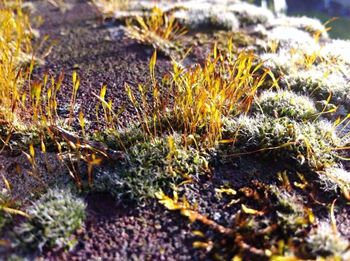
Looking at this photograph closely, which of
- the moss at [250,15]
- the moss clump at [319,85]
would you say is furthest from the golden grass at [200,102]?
the moss at [250,15]

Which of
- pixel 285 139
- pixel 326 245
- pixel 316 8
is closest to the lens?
pixel 326 245

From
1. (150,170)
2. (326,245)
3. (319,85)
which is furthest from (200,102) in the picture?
(319,85)

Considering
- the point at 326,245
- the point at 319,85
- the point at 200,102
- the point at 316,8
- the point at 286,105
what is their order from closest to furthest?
the point at 326,245 < the point at 200,102 < the point at 286,105 < the point at 319,85 < the point at 316,8

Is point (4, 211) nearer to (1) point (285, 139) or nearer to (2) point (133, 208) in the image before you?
(2) point (133, 208)

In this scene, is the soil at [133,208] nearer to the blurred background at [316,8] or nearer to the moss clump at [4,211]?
the moss clump at [4,211]

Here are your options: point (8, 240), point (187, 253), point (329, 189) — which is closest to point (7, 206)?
point (8, 240)

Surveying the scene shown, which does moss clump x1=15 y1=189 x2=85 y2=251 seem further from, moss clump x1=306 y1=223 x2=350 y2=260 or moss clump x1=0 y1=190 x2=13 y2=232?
moss clump x1=306 y1=223 x2=350 y2=260
